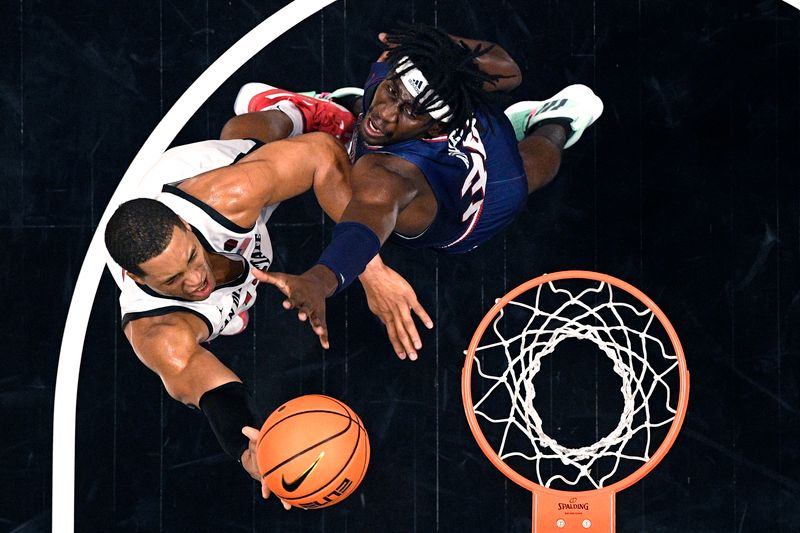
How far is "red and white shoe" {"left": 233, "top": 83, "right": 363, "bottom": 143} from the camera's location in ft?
15.0

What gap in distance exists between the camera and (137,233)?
3.47m

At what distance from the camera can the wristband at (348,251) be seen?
3213mm

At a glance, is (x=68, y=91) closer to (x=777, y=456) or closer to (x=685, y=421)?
(x=685, y=421)

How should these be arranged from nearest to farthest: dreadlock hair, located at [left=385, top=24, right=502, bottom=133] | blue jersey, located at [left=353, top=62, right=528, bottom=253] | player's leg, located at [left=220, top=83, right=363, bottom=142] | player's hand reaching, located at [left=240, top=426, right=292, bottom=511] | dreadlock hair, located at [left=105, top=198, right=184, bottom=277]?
dreadlock hair, located at [left=105, top=198, right=184, bottom=277] → player's hand reaching, located at [left=240, top=426, right=292, bottom=511] → dreadlock hair, located at [left=385, top=24, right=502, bottom=133] → blue jersey, located at [left=353, top=62, right=528, bottom=253] → player's leg, located at [left=220, top=83, right=363, bottom=142]

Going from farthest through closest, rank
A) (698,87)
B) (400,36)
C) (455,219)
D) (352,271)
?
1. (698,87)
2. (455,219)
3. (400,36)
4. (352,271)

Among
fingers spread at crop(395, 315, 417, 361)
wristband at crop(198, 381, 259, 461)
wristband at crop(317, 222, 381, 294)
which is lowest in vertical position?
wristband at crop(198, 381, 259, 461)

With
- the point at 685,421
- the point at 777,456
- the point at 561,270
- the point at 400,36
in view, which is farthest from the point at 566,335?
the point at 400,36

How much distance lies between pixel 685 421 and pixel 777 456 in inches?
18.5

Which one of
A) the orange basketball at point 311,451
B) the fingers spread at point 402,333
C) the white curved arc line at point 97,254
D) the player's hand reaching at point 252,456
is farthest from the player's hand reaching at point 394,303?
the white curved arc line at point 97,254

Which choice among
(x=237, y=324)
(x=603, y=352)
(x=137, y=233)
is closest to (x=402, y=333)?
(x=237, y=324)

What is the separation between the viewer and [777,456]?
4.78 m

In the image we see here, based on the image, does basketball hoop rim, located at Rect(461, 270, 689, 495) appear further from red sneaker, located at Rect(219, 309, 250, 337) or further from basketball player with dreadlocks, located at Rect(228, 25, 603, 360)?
red sneaker, located at Rect(219, 309, 250, 337)

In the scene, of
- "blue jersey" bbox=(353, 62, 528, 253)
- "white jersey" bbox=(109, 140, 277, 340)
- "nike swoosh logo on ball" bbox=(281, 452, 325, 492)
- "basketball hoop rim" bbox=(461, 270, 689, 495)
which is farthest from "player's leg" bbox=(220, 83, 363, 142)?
"nike swoosh logo on ball" bbox=(281, 452, 325, 492)

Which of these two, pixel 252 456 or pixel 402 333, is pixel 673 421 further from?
pixel 252 456
